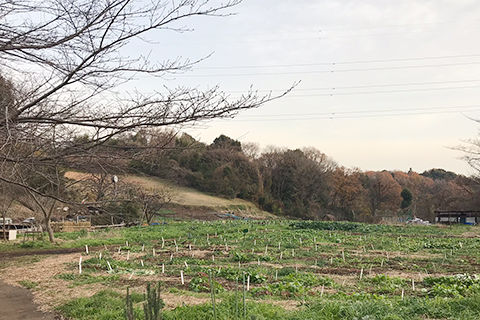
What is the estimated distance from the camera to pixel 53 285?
864 centimetres

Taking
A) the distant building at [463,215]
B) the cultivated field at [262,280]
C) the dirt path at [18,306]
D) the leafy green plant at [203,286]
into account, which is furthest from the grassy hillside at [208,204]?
the leafy green plant at [203,286]

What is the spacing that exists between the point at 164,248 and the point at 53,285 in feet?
22.5

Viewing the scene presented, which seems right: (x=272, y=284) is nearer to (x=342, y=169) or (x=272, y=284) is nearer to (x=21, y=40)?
(x=21, y=40)

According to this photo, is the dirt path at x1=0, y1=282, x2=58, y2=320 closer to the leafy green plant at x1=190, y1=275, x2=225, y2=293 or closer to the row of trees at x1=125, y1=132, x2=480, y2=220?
the leafy green plant at x1=190, y1=275, x2=225, y2=293

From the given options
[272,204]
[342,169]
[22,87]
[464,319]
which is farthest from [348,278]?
[342,169]

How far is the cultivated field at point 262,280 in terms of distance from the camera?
18.9 feet

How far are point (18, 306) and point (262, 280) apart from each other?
4768mm

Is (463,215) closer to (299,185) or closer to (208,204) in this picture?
(299,185)

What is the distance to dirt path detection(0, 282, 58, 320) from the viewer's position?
655 centimetres

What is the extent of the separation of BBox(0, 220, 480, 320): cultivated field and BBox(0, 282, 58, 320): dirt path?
0.25m

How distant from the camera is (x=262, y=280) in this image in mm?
8719

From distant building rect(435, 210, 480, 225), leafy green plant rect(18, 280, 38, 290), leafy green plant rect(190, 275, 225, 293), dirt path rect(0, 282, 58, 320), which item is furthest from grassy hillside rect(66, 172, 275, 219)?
leafy green plant rect(190, 275, 225, 293)

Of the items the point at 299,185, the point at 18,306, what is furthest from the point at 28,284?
the point at 299,185

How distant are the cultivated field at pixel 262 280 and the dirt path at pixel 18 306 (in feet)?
0.81
